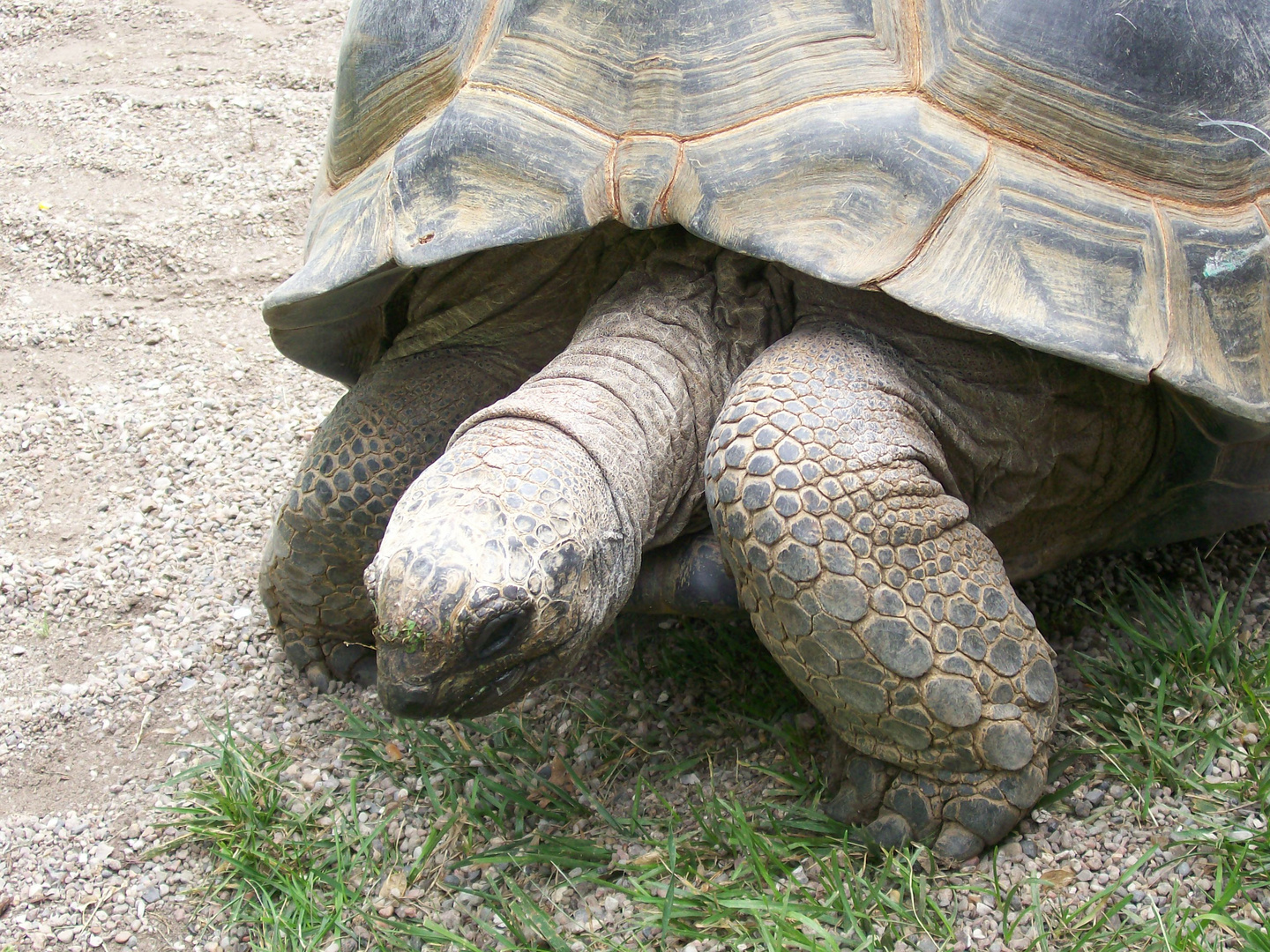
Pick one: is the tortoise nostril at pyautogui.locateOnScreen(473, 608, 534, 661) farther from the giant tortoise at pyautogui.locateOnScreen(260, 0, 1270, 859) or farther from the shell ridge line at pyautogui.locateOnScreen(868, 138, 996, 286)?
the shell ridge line at pyautogui.locateOnScreen(868, 138, 996, 286)

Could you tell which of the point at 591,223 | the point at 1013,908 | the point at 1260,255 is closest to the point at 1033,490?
the point at 1260,255

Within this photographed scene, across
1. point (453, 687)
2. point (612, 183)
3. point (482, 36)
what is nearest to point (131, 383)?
point (482, 36)

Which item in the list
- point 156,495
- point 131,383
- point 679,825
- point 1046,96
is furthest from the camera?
point 131,383

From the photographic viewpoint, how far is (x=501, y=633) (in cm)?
192

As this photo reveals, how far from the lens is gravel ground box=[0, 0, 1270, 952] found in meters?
2.49

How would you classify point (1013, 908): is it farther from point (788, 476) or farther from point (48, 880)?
point (48, 880)

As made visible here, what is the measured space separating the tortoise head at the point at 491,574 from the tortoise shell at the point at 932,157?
552mm

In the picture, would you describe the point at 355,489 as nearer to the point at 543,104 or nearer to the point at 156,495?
the point at 543,104

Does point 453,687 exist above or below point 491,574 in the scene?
below

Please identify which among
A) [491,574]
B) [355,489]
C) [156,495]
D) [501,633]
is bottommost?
A: [156,495]

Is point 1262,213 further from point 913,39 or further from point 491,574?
point 491,574

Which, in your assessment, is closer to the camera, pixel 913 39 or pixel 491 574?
pixel 491 574

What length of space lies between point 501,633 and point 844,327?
974 mm

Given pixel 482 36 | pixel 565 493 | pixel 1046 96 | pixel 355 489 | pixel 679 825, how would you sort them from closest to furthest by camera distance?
pixel 565 493 < pixel 1046 96 < pixel 679 825 < pixel 482 36 < pixel 355 489
